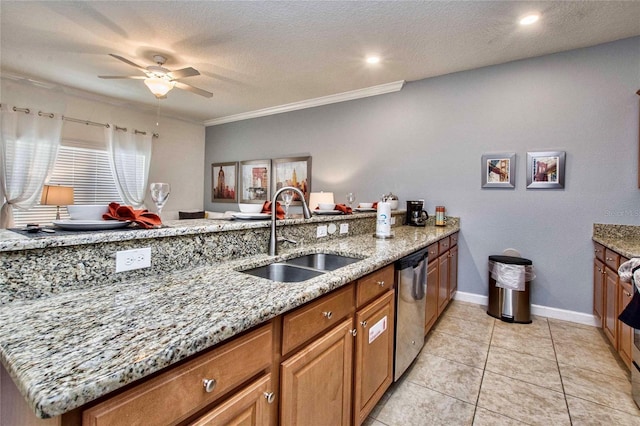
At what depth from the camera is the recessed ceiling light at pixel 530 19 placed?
2.48m

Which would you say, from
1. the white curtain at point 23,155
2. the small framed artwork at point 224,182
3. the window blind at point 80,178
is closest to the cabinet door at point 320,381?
the window blind at point 80,178

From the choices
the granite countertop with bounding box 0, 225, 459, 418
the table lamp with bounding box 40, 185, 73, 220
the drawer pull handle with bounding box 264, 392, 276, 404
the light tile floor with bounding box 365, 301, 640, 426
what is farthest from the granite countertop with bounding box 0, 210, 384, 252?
the table lamp with bounding box 40, 185, 73, 220

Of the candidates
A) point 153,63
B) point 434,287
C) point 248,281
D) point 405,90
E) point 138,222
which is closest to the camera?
point 248,281

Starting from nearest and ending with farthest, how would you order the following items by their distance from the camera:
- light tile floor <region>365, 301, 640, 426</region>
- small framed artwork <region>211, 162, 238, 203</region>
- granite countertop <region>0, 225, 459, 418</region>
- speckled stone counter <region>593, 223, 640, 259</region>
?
granite countertop <region>0, 225, 459, 418</region>
light tile floor <region>365, 301, 640, 426</region>
speckled stone counter <region>593, 223, 640, 259</region>
small framed artwork <region>211, 162, 238, 203</region>

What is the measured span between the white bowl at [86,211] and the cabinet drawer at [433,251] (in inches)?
87.2

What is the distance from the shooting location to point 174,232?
4.22 ft

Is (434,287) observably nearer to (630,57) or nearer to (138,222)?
(138,222)

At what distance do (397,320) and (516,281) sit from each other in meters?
1.84

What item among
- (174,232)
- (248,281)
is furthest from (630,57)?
(174,232)

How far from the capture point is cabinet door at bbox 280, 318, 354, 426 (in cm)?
102

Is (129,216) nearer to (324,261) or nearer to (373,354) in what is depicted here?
(324,261)

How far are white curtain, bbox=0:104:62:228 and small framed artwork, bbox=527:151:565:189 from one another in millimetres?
5979

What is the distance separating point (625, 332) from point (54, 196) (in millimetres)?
5525

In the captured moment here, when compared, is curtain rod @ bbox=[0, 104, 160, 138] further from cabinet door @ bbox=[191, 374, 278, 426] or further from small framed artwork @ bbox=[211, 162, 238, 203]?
cabinet door @ bbox=[191, 374, 278, 426]
